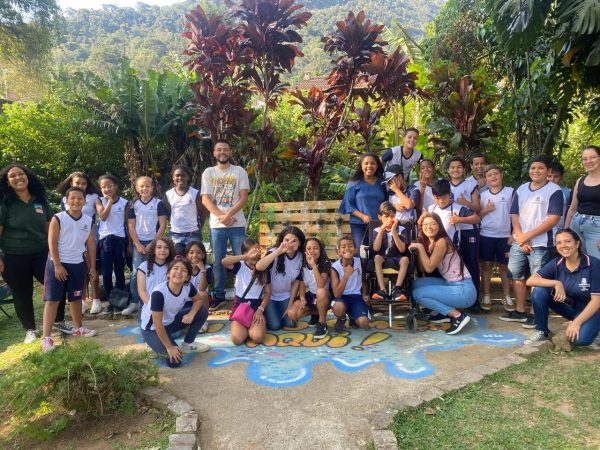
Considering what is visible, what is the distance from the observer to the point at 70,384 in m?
2.71

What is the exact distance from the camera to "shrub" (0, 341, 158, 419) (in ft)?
8.75

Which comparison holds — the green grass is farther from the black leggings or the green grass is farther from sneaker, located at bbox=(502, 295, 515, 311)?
the black leggings

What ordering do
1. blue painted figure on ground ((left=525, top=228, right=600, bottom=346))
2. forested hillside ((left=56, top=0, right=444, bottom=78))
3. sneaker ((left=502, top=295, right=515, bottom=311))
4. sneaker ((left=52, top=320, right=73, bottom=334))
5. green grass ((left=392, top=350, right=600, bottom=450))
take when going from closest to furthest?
green grass ((left=392, top=350, right=600, bottom=450)) → blue painted figure on ground ((left=525, top=228, right=600, bottom=346)) → sneaker ((left=52, top=320, right=73, bottom=334)) → sneaker ((left=502, top=295, right=515, bottom=311)) → forested hillside ((left=56, top=0, right=444, bottom=78))

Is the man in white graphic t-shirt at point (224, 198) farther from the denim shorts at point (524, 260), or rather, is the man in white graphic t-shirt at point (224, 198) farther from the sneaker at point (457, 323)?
the denim shorts at point (524, 260)

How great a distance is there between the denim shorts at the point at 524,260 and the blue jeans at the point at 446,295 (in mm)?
507

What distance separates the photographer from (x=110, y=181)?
16.6 feet

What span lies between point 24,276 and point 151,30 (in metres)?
79.7

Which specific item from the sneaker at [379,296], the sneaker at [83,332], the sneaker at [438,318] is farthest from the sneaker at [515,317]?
the sneaker at [83,332]

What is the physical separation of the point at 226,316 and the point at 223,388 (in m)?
1.77

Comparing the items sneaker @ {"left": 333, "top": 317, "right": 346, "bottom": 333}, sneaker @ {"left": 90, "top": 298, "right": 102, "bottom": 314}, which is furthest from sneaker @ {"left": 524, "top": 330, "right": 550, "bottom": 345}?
sneaker @ {"left": 90, "top": 298, "right": 102, "bottom": 314}

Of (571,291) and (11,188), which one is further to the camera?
(11,188)

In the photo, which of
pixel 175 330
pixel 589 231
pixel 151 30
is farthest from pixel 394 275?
pixel 151 30

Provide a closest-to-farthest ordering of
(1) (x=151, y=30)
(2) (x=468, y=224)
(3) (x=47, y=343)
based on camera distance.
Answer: (3) (x=47, y=343) → (2) (x=468, y=224) → (1) (x=151, y=30)

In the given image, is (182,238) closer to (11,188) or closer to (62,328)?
(62,328)
